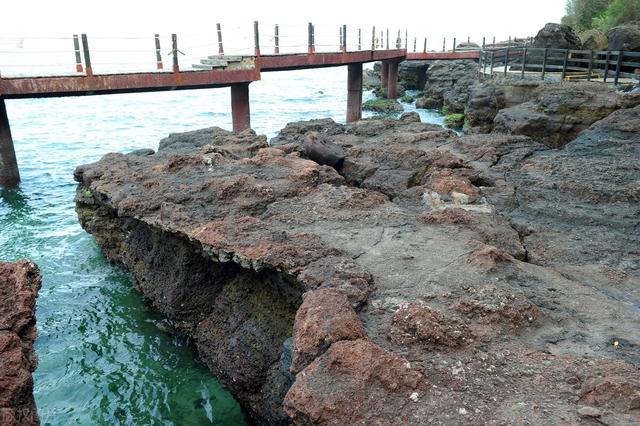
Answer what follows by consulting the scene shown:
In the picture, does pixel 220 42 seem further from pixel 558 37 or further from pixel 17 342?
pixel 558 37

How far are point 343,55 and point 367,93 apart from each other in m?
24.9

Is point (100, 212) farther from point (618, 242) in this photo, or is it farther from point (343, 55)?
point (343, 55)

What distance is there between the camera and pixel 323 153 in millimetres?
11312

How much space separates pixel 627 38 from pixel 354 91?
509 inches

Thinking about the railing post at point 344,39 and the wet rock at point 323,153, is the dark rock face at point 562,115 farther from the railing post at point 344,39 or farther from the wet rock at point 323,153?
the railing post at point 344,39

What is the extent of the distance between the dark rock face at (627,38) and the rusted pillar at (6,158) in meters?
24.2

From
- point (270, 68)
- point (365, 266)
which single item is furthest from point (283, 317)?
point (270, 68)

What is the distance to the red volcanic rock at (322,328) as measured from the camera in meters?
5.00

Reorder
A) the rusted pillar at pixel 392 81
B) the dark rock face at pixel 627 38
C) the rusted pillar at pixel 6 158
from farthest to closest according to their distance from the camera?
the rusted pillar at pixel 392 81, the dark rock face at pixel 627 38, the rusted pillar at pixel 6 158

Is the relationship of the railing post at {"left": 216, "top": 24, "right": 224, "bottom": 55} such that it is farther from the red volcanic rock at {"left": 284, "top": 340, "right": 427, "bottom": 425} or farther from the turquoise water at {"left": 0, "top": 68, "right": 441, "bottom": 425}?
the red volcanic rock at {"left": 284, "top": 340, "right": 427, "bottom": 425}

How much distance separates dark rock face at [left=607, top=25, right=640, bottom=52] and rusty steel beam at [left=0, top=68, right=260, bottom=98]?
16338 mm

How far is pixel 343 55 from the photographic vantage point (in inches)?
973

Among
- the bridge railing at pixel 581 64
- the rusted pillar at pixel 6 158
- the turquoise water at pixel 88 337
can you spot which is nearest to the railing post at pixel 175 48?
the turquoise water at pixel 88 337

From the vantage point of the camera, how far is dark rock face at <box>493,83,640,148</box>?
14.5m
